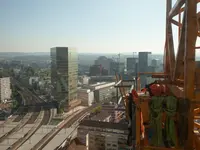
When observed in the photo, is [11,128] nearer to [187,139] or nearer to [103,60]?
[187,139]

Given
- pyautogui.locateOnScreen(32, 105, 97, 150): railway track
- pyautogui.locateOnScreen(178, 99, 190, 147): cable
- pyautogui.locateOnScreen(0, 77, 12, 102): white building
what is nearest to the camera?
pyautogui.locateOnScreen(178, 99, 190, 147): cable

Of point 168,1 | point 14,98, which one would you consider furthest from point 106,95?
point 168,1

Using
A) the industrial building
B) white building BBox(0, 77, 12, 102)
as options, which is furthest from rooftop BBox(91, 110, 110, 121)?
white building BBox(0, 77, 12, 102)

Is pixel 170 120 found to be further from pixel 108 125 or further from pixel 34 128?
pixel 34 128

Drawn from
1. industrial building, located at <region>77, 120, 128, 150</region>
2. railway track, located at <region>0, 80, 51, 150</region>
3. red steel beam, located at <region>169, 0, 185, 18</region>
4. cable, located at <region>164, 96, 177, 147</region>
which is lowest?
railway track, located at <region>0, 80, 51, 150</region>

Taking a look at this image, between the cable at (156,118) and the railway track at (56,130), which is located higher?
the cable at (156,118)

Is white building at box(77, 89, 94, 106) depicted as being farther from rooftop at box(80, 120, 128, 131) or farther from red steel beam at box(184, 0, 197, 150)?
red steel beam at box(184, 0, 197, 150)

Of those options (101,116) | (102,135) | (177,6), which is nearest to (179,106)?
(177,6)

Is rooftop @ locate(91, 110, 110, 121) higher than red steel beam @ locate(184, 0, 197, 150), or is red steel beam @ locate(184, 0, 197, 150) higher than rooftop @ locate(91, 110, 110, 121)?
red steel beam @ locate(184, 0, 197, 150)

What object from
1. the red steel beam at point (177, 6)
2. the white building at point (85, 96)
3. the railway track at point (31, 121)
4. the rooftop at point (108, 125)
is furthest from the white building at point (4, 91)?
the red steel beam at point (177, 6)

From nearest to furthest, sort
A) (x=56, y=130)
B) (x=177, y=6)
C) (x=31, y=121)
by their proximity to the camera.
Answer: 1. (x=177, y=6)
2. (x=56, y=130)
3. (x=31, y=121)

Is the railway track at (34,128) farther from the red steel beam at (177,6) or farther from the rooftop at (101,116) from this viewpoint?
the red steel beam at (177,6)
